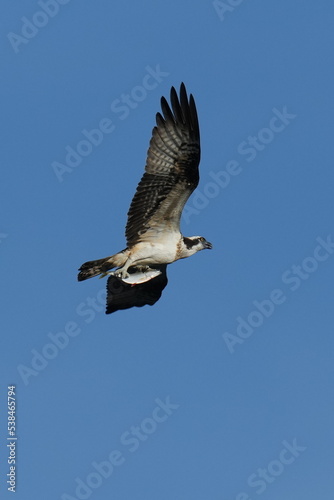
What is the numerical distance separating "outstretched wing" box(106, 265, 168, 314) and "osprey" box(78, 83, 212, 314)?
91 centimetres

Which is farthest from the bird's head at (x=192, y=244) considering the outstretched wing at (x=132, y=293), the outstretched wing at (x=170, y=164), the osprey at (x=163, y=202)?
the outstretched wing at (x=132, y=293)

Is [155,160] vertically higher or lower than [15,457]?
higher

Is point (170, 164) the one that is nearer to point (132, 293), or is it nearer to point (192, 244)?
point (192, 244)

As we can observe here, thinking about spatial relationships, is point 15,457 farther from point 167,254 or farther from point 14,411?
point 167,254

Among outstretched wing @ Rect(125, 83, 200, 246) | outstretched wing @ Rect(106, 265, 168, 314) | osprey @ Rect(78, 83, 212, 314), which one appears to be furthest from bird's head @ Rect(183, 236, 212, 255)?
outstretched wing @ Rect(106, 265, 168, 314)

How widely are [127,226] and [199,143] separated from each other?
2.09m

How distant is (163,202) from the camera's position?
105 feet

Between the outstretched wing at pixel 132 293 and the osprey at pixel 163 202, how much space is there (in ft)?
2.98

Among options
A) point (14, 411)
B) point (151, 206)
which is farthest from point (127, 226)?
point (14, 411)

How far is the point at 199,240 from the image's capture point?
107 feet

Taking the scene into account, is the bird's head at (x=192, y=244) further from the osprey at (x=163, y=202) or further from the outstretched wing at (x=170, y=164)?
the outstretched wing at (x=170, y=164)

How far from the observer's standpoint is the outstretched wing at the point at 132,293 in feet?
111

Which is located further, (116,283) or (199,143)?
(116,283)

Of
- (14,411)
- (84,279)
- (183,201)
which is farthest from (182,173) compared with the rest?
(14,411)
